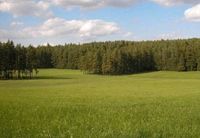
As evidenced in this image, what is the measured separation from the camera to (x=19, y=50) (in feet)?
493

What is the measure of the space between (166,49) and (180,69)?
15351mm

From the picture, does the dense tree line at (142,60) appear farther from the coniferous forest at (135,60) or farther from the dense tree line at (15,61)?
the dense tree line at (15,61)

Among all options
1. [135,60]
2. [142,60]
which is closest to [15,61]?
[135,60]

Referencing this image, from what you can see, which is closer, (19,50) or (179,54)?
(19,50)

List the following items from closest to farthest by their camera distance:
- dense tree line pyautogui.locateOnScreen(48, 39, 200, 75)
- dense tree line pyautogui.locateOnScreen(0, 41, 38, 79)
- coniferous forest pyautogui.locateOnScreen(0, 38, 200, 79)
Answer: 1. dense tree line pyautogui.locateOnScreen(0, 41, 38, 79)
2. coniferous forest pyautogui.locateOnScreen(0, 38, 200, 79)
3. dense tree line pyautogui.locateOnScreen(48, 39, 200, 75)

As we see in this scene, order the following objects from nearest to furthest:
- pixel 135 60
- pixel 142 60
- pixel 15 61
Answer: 1. pixel 15 61
2. pixel 135 60
3. pixel 142 60

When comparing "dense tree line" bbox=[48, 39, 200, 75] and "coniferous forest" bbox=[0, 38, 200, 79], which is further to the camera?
"dense tree line" bbox=[48, 39, 200, 75]

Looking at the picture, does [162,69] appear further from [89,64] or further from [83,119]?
[83,119]

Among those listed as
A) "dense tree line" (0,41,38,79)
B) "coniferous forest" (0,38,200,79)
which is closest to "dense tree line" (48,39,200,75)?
"coniferous forest" (0,38,200,79)

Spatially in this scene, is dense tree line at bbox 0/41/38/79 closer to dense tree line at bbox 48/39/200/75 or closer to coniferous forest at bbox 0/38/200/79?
coniferous forest at bbox 0/38/200/79

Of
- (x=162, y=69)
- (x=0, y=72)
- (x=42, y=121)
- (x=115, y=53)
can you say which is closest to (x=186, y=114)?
(x=42, y=121)

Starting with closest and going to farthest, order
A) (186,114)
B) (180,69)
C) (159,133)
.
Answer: (159,133)
(186,114)
(180,69)

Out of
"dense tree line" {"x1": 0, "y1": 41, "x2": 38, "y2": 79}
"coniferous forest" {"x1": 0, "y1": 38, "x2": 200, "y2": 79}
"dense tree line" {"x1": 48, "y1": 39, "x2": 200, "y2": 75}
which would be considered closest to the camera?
"dense tree line" {"x1": 0, "y1": 41, "x2": 38, "y2": 79}

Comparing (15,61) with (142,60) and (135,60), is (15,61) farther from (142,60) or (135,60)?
(142,60)
